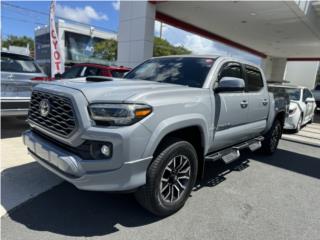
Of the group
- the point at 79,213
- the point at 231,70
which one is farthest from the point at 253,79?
the point at 79,213

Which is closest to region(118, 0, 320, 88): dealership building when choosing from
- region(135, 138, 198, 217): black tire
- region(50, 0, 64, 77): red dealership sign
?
region(50, 0, 64, 77): red dealership sign

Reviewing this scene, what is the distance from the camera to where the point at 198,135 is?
136 inches

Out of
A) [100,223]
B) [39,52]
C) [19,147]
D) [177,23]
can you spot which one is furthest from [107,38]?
[100,223]

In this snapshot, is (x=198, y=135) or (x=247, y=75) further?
(x=247, y=75)

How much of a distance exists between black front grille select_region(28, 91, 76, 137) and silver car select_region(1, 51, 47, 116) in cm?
263

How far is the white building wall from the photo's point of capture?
35125 millimetres

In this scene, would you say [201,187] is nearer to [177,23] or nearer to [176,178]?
[176,178]

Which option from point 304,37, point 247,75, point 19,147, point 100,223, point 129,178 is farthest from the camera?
point 304,37

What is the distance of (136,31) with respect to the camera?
1303 cm

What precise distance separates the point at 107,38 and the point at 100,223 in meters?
41.9

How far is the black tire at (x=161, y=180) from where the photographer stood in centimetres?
283

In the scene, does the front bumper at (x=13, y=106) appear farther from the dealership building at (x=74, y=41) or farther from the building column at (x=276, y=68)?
the building column at (x=276, y=68)

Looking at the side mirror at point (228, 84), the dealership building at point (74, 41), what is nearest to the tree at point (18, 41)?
the dealership building at point (74, 41)

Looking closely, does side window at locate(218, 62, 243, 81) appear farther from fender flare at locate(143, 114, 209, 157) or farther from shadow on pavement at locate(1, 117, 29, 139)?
shadow on pavement at locate(1, 117, 29, 139)
